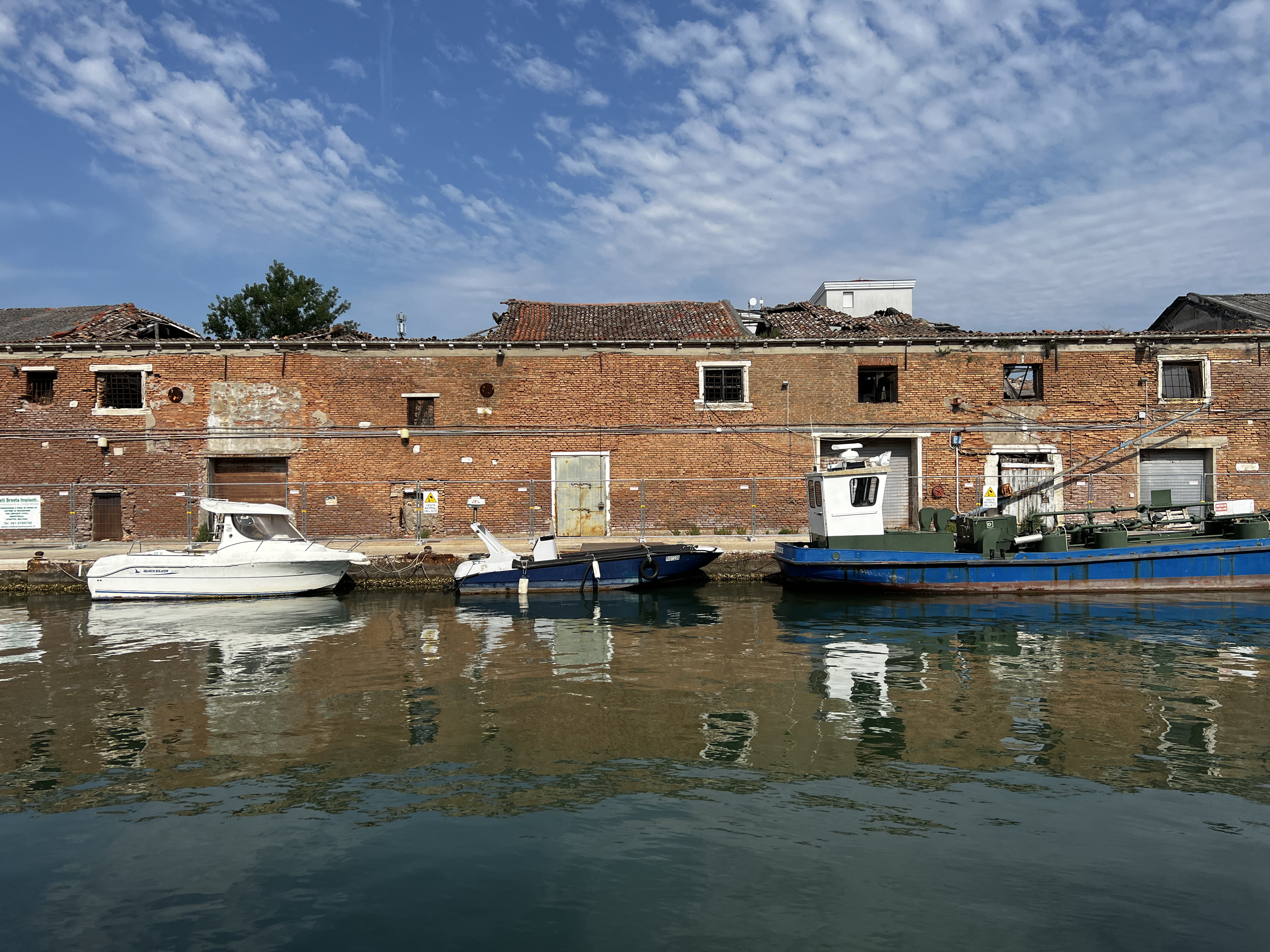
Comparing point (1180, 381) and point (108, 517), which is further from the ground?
point (1180, 381)

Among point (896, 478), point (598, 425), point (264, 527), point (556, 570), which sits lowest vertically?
point (556, 570)

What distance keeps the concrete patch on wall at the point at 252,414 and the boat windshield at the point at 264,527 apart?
15.4 ft

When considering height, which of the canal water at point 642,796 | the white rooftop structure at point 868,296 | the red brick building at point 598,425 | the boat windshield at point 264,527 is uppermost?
the white rooftop structure at point 868,296

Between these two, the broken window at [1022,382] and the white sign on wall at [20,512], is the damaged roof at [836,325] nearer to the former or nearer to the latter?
the broken window at [1022,382]

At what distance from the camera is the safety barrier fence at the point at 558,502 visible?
21406 millimetres

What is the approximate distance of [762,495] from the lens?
2198 cm

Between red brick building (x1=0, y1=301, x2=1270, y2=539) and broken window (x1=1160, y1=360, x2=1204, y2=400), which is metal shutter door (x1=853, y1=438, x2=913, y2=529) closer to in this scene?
red brick building (x1=0, y1=301, x2=1270, y2=539)

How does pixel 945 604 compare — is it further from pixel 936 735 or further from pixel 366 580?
pixel 366 580

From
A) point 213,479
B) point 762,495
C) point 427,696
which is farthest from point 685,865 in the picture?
point 213,479

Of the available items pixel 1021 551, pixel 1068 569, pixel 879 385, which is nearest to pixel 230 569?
pixel 1021 551

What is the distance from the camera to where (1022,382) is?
22.4 m

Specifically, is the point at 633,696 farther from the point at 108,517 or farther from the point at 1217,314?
the point at 1217,314

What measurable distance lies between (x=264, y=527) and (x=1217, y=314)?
29767mm

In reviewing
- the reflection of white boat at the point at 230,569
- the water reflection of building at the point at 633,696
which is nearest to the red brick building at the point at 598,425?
the reflection of white boat at the point at 230,569
